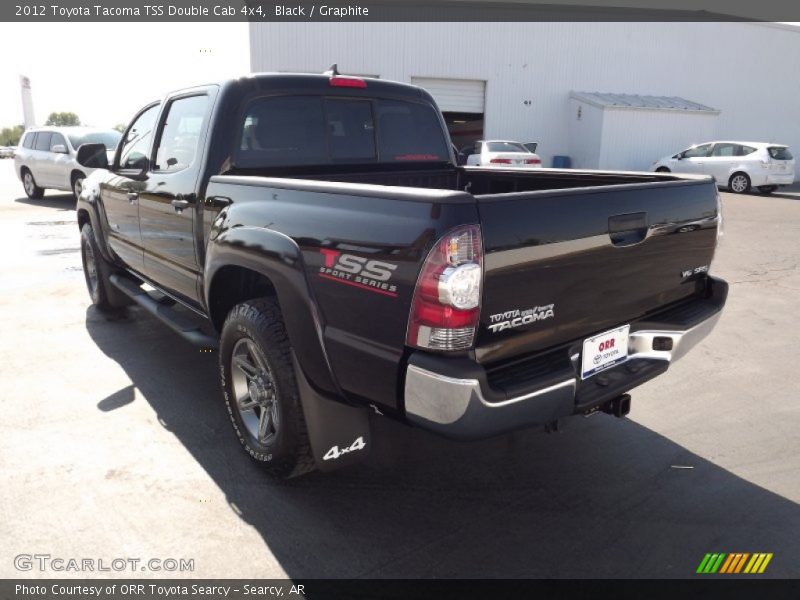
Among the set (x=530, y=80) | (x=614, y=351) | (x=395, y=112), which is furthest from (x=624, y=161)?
(x=614, y=351)

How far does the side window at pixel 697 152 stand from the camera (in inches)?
749

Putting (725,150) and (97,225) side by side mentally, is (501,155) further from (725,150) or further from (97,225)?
(97,225)

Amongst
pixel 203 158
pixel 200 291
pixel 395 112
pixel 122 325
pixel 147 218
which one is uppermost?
pixel 395 112

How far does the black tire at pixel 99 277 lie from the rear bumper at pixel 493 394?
14.0 ft

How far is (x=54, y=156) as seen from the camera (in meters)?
15.0

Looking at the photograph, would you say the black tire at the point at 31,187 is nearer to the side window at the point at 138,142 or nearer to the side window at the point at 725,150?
the side window at the point at 138,142

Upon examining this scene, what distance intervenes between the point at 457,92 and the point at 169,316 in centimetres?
2111

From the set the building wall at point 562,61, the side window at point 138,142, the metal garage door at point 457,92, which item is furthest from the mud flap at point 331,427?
the metal garage door at point 457,92

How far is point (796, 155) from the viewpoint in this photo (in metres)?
29.7

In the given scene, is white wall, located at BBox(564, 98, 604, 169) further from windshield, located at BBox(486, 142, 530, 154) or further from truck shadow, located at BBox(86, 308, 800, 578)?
truck shadow, located at BBox(86, 308, 800, 578)

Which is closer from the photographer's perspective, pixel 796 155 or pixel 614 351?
pixel 614 351

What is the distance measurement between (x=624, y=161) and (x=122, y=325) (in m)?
21.8

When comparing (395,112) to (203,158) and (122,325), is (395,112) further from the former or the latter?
(122,325)

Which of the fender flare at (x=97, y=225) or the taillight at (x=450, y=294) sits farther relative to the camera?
the fender flare at (x=97, y=225)
